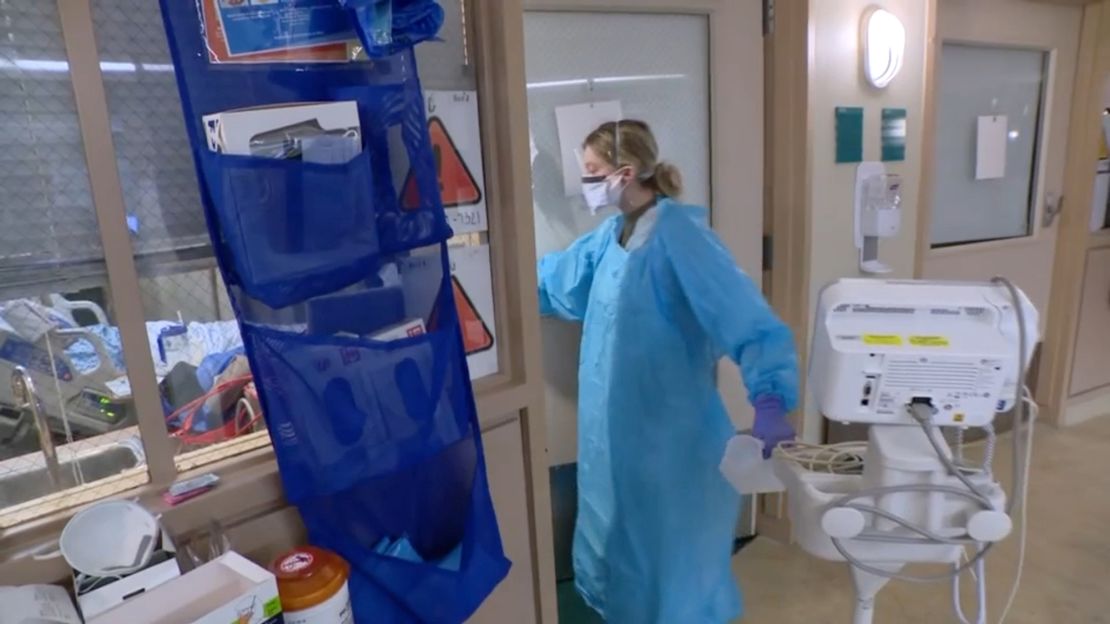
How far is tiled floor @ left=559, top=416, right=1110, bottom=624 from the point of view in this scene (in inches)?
69.6

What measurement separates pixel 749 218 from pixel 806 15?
22.0 inches

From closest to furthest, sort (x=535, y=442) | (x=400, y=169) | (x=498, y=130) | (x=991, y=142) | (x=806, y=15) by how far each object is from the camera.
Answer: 1. (x=400, y=169)
2. (x=498, y=130)
3. (x=535, y=442)
4. (x=806, y=15)
5. (x=991, y=142)

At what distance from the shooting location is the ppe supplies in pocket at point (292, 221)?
25.5 inches

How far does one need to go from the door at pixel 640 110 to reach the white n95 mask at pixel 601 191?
0.10m

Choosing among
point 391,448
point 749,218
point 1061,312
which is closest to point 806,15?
point 749,218

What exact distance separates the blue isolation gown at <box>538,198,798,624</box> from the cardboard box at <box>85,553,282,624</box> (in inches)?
37.2

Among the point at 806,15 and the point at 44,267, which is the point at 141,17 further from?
the point at 806,15

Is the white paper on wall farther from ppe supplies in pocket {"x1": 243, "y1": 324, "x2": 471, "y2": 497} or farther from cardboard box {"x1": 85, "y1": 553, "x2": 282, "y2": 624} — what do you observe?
cardboard box {"x1": 85, "y1": 553, "x2": 282, "y2": 624}

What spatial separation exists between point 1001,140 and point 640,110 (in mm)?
1762

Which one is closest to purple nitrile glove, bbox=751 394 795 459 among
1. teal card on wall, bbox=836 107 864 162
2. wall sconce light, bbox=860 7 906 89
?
teal card on wall, bbox=836 107 864 162

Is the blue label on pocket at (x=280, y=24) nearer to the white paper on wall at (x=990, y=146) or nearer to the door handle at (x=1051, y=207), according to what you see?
the white paper on wall at (x=990, y=146)

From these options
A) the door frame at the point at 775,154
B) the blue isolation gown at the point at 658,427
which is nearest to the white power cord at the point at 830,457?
the blue isolation gown at the point at 658,427

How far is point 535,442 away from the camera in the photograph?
3.51 feet

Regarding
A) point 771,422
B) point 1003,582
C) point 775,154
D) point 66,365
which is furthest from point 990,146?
point 66,365
